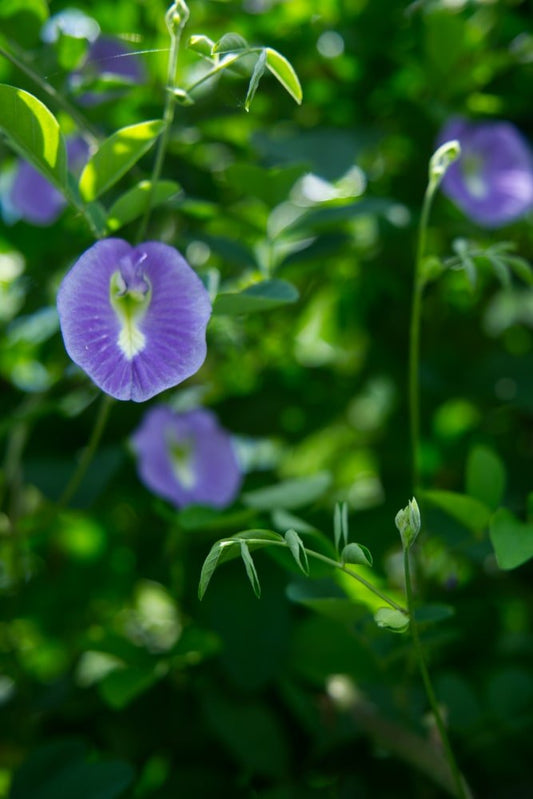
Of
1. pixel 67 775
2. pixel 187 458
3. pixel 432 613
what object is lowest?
pixel 67 775

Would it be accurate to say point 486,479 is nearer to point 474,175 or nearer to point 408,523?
point 408,523

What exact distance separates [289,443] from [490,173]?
1.38 feet

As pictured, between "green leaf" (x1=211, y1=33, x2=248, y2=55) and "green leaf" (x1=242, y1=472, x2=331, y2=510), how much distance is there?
0.37 metres

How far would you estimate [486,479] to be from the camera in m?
0.80

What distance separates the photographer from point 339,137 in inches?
40.6

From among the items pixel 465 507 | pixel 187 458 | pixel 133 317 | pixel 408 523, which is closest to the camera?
pixel 408 523

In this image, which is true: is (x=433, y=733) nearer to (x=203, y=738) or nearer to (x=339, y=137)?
(x=203, y=738)

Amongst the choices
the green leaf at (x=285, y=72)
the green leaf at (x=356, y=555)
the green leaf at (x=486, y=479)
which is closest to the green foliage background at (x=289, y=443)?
the green leaf at (x=486, y=479)

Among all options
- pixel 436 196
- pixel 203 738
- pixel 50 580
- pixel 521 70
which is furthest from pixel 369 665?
pixel 521 70

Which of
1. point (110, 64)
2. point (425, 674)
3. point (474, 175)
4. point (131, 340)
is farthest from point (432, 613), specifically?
point (110, 64)

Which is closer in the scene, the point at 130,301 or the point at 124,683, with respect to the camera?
the point at 130,301

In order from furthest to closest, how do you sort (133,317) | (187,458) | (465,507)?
(187,458)
(465,507)
(133,317)

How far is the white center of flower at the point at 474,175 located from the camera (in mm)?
1178

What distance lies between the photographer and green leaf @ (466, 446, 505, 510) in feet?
2.61
